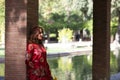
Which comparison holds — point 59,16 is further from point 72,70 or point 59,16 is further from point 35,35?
point 35,35

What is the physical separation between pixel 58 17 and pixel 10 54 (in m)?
46.1

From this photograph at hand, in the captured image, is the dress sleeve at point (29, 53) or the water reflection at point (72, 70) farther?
the water reflection at point (72, 70)

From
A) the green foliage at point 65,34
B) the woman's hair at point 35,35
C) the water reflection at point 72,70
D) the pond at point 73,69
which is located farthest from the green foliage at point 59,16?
the woman's hair at point 35,35

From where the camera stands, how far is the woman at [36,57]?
7.36 m

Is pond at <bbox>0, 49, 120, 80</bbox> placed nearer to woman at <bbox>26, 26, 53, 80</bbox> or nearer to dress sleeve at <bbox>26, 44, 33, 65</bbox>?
woman at <bbox>26, 26, 53, 80</bbox>

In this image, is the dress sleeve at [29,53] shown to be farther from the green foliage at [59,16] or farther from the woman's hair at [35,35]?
the green foliage at [59,16]

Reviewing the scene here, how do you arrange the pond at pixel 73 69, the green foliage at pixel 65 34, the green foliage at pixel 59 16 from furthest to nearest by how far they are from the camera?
the green foliage at pixel 59 16, the green foliage at pixel 65 34, the pond at pixel 73 69

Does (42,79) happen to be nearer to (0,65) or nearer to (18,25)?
(18,25)

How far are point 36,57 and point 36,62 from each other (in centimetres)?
9

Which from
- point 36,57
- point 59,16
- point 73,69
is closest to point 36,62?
point 36,57

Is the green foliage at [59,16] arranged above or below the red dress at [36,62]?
above

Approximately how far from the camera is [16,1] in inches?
298

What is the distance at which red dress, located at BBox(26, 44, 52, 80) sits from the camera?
735 cm

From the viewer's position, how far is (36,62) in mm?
7363
